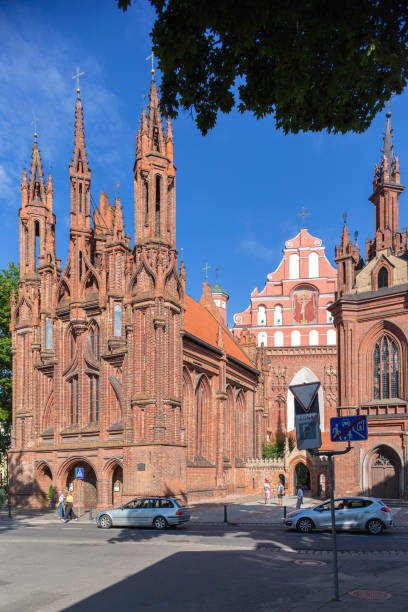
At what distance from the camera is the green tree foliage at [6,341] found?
147 ft

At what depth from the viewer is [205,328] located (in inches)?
1805

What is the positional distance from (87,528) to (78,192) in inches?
842

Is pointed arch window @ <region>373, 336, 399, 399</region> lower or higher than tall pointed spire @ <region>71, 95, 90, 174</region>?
lower

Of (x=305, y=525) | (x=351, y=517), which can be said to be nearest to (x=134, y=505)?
(x=305, y=525)

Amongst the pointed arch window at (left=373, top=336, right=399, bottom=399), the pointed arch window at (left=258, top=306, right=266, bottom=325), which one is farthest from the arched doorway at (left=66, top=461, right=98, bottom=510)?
the pointed arch window at (left=258, top=306, right=266, bottom=325)

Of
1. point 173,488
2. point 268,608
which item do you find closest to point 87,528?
point 173,488

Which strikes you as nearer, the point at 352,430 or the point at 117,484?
the point at 352,430

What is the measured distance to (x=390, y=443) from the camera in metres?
33.9

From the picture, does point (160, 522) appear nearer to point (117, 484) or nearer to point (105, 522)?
point (105, 522)

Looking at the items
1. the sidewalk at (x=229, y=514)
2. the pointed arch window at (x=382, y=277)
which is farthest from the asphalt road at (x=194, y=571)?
the pointed arch window at (x=382, y=277)

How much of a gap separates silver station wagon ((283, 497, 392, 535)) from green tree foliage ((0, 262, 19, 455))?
1134 inches

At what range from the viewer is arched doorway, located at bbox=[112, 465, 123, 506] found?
33.6 meters

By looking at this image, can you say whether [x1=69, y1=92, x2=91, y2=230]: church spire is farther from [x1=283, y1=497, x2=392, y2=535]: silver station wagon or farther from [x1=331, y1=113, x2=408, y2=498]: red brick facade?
[x1=283, y1=497, x2=392, y2=535]: silver station wagon

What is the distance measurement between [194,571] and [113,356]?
21226mm
